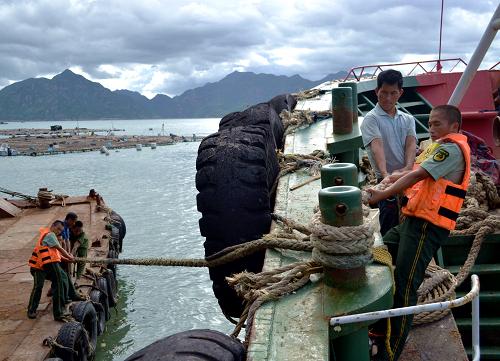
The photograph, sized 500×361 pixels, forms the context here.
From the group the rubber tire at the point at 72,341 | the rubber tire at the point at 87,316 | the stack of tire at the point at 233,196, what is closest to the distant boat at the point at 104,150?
the rubber tire at the point at 87,316

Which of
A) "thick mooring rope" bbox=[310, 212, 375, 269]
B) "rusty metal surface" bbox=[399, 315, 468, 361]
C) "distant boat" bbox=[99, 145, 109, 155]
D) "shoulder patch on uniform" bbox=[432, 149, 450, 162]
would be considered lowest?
"distant boat" bbox=[99, 145, 109, 155]

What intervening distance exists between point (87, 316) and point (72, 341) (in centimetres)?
163

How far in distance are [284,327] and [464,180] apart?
4.93 feet

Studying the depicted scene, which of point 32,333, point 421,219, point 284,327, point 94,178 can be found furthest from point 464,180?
point 94,178

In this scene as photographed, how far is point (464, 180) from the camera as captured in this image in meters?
2.97

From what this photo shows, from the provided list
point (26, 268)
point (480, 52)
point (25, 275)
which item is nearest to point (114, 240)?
point (26, 268)

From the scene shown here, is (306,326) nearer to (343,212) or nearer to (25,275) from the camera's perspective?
(343,212)

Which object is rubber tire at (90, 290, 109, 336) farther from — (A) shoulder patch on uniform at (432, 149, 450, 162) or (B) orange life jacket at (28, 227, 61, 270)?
(A) shoulder patch on uniform at (432, 149, 450, 162)

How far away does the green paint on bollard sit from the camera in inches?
90.0

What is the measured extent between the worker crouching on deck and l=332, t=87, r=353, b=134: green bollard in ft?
16.5

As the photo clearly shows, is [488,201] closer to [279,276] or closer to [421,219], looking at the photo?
[421,219]

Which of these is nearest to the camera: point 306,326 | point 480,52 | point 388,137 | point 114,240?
point 306,326

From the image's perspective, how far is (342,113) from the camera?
494 cm

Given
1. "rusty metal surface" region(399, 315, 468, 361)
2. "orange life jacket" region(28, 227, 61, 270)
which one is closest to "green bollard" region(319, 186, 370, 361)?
"rusty metal surface" region(399, 315, 468, 361)
